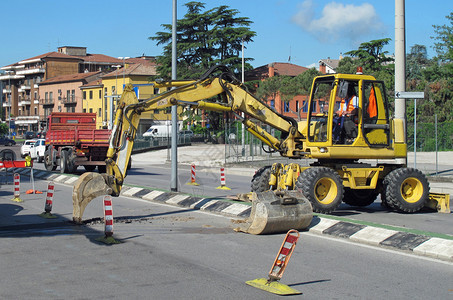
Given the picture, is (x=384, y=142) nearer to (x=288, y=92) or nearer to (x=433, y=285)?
(x=433, y=285)

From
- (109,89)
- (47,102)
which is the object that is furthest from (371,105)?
(47,102)

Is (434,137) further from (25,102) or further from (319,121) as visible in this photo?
(25,102)

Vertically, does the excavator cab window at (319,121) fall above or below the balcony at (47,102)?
below

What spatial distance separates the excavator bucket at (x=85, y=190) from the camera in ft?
38.9

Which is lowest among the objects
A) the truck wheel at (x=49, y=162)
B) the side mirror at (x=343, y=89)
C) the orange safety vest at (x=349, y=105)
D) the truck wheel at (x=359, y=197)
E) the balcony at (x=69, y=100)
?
the truck wheel at (x=359, y=197)

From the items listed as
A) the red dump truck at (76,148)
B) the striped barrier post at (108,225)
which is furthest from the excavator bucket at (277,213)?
the red dump truck at (76,148)

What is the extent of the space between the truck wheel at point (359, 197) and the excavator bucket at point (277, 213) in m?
4.34

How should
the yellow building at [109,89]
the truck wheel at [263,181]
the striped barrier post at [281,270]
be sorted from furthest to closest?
the yellow building at [109,89] < the truck wheel at [263,181] < the striped barrier post at [281,270]

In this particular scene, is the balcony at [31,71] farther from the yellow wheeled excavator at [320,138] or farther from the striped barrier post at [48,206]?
the yellow wheeled excavator at [320,138]

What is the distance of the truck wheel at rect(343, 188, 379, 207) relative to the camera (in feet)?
50.9

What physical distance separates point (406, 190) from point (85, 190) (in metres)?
7.82

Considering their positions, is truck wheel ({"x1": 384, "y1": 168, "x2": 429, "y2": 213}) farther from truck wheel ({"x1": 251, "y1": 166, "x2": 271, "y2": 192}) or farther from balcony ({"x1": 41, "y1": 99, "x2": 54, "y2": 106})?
balcony ({"x1": 41, "y1": 99, "x2": 54, "y2": 106})

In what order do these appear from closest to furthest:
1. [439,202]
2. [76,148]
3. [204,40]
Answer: [439,202] → [76,148] → [204,40]

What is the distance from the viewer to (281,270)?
723cm
